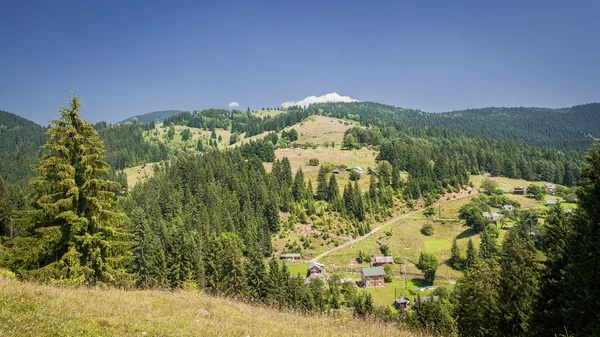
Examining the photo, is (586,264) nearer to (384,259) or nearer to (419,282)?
(419,282)

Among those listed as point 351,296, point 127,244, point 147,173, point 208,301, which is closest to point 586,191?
point 208,301

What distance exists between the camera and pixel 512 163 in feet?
487

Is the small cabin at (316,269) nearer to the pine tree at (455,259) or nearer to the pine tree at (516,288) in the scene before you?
the pine tree at (455,259)

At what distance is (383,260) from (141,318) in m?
76.4

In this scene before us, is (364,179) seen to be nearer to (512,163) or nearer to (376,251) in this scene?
(376,251)

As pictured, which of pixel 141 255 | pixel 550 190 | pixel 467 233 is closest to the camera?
pixel 141 255

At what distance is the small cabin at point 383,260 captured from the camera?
258 ft

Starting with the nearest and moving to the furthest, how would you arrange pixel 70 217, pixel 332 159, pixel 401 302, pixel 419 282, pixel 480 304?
pixel 70 217
pixel 480 304
pixel 401 302
pixel 419 282
pixel 332 159

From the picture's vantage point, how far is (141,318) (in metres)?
9.68

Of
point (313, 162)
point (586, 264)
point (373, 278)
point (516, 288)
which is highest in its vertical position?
point (586, 264)

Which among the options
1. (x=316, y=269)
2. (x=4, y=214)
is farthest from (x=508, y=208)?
(x=4, y=214)

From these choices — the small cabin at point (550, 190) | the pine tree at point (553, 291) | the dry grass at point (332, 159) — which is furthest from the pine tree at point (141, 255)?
the small cabin at point (550, 190)

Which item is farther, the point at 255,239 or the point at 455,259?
the point at 255,239

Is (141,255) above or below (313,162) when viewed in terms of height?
below
